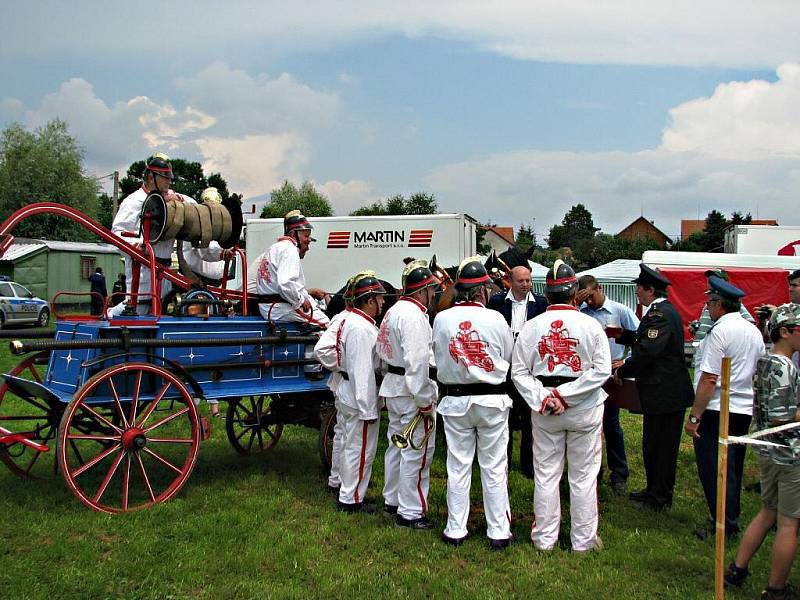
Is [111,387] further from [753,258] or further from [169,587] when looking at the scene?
[753,258]

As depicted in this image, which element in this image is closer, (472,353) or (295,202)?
(472,353)

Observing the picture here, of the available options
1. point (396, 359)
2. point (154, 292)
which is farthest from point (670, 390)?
point (154, 292)

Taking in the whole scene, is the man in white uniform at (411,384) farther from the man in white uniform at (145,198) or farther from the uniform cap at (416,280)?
the man in white uniform at (145,198)

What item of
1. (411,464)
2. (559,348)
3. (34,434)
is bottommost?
(411,464)

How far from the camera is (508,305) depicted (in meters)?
7.46

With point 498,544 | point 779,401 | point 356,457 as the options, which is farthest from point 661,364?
point 356,457

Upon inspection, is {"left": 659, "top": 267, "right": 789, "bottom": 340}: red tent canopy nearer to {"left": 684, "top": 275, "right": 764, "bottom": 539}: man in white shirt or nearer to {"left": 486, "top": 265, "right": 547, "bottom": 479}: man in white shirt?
{"left": 486, "top": 265, "right": 547, "bottom": 479}: man in white shirt

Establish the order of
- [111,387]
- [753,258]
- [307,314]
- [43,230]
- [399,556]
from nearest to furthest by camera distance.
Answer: [399,556]
[111,387]
[307,314]
[753,258]
[43,230]

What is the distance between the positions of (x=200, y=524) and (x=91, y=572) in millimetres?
978

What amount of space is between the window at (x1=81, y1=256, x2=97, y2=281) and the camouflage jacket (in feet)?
99.9

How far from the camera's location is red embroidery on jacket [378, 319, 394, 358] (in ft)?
18.5

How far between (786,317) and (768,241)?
55.6 feet

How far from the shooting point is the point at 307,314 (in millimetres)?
6684

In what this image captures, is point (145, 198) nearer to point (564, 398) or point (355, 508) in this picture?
point (355, 508)
